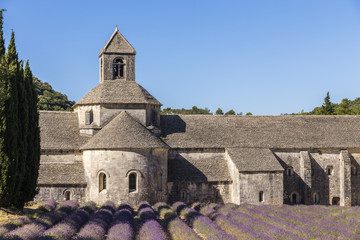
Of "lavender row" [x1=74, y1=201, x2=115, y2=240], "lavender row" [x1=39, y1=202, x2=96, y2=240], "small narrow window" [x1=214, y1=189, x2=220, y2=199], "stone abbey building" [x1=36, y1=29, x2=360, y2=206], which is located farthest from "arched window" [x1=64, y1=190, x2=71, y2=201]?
"small narrow window" [x1=214, y1=189, x2=220, y2=199]

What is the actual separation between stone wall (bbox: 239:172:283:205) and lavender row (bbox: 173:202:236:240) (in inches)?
302

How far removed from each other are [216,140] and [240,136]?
2457mm

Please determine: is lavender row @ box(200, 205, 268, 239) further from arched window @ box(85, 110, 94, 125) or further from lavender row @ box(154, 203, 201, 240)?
arched window @ box(85, 110, 94, 125)

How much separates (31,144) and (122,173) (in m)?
7.96

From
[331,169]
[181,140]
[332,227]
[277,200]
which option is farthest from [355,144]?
[332,227]

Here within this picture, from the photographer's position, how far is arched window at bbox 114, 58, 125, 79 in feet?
131

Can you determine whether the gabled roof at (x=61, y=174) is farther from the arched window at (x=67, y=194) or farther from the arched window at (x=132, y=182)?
the arched window at (x=132, y=182)

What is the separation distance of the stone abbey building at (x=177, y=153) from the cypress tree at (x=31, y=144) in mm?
6187

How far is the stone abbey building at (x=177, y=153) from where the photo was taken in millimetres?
33406

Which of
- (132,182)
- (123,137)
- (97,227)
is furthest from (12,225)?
(123,137)

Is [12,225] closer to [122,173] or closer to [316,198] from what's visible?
[122,173]

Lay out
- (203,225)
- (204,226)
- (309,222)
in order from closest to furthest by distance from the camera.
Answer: (204,226)
(203,225)
(309,222)

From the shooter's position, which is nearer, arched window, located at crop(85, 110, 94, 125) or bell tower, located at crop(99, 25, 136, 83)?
arched window, located at crop(85, 110, 94, 125)

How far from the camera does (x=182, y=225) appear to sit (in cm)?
2131
